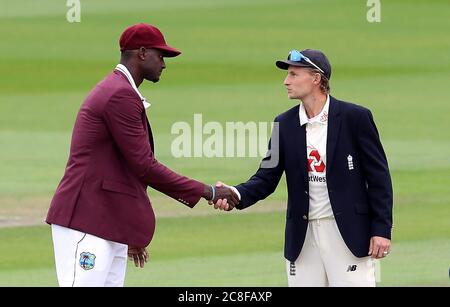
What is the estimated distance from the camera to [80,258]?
7367mm

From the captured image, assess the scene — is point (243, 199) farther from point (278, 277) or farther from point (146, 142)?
point (278, 277)

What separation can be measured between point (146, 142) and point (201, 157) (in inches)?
261

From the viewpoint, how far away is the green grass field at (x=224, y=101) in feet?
36.6

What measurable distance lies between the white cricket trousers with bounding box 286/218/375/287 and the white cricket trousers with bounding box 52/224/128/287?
1132mm

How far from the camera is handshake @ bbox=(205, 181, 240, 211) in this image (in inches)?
316

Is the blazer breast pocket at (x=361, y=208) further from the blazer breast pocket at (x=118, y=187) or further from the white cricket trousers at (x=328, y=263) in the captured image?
the blazer breast pocket at (x=118, y=187)

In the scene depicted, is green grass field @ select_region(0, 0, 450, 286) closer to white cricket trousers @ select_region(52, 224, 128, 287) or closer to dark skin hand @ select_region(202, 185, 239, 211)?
dark skin hand @ select_region(202, 185, 239, 211)

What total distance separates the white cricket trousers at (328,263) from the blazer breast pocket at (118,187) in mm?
1042

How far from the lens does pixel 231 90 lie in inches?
640

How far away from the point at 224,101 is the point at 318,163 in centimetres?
812

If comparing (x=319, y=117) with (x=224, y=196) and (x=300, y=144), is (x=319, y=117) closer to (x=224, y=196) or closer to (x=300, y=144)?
(x=300, y=144)

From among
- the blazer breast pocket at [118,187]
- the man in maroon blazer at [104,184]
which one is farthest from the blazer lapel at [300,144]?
the blazer breast pocket at [118,187]

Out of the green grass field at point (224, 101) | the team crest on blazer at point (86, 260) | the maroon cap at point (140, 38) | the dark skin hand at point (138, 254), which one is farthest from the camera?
the green grass field at point (224, 101)

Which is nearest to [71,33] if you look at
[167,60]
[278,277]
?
[167,60]
